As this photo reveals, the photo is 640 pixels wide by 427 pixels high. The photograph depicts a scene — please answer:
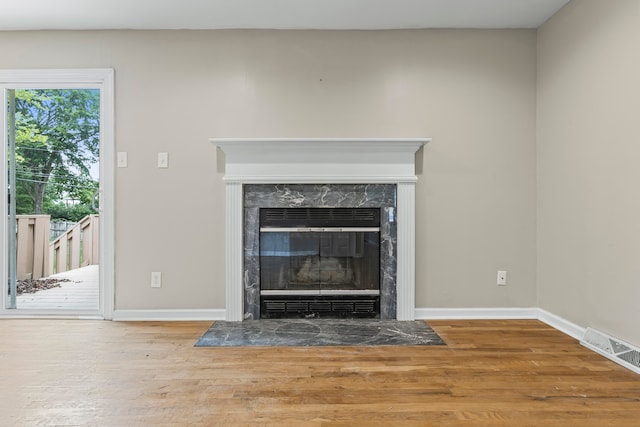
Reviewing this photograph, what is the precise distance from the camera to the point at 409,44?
3070mm

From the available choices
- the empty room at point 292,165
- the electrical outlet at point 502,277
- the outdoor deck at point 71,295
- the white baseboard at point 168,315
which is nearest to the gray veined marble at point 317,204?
the empty room at point 292,165

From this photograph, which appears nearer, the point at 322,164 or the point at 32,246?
the point at 322,164

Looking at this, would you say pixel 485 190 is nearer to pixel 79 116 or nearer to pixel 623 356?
pixel 623 356

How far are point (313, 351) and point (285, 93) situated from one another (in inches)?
75.5

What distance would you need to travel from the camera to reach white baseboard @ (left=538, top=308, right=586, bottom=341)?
2.61 meters

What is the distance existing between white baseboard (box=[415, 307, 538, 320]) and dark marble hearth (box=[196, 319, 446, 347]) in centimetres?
15

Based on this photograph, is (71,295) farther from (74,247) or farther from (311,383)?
(311,383)

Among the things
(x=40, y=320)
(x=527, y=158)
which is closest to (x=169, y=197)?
(x=40, y=320)

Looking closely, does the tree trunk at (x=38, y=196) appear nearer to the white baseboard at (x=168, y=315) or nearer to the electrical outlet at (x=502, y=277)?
the white baseboard at (x=168, y=315)

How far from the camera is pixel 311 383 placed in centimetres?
196

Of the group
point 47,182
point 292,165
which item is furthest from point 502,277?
point 47,182

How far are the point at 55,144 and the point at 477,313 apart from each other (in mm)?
3671

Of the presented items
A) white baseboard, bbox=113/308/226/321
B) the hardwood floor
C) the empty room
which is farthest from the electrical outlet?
white baseboard, bbox=113/308/226/321

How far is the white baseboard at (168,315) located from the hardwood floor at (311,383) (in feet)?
1.22
